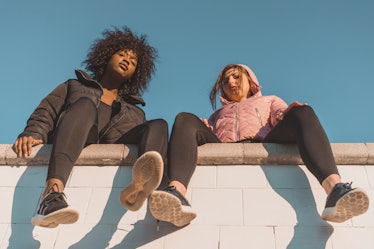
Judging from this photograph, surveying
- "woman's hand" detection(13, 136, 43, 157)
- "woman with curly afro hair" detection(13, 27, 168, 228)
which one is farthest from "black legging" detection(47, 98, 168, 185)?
"woman's hand" detection(13, 136, 43, 157)

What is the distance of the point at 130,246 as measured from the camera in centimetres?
299

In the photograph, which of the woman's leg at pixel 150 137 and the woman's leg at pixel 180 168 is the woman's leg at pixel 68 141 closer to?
the woman's leg at pixel 150 137

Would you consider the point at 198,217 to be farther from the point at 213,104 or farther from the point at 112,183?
the point at 213,104

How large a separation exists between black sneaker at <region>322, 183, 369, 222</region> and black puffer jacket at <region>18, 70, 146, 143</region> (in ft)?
5.84

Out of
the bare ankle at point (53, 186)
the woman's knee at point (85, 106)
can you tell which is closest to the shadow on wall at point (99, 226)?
the bare ankle at point (53, 186)

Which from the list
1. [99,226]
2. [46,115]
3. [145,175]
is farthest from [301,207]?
[46,115]

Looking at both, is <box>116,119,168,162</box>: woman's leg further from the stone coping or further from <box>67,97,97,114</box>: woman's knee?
<box>67,97,97,114</box>: woman's knee

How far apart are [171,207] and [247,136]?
4.29 feet

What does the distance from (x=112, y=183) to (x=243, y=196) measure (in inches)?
34.2

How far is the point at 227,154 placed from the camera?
347 centimetres

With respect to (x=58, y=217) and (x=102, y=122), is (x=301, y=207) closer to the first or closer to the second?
(x=58, y=217)

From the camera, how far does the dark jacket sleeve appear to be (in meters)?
3.77

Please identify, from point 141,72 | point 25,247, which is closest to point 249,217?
point 25,247

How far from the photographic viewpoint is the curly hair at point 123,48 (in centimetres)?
493
